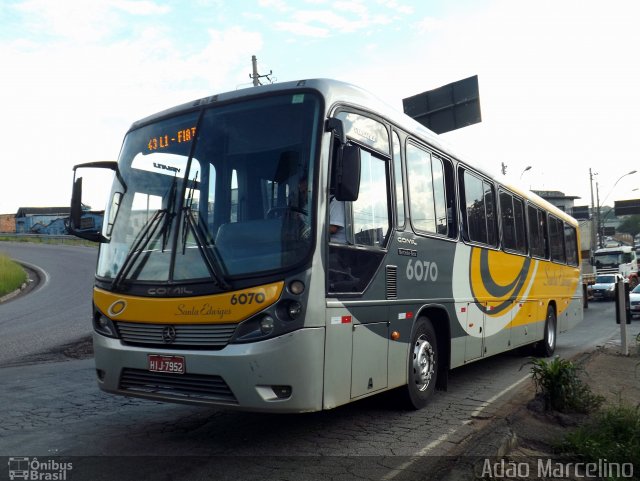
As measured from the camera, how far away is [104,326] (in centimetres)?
577

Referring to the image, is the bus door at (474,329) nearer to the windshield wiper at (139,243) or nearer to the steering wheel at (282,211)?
the steering wheel at (282,211)

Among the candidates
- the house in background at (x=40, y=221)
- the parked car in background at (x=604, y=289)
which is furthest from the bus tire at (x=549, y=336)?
the house in background at (x=40, y=221)

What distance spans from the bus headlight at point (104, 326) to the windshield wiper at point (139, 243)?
33cm

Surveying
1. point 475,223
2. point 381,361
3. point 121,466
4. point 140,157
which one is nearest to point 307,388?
point 381,361

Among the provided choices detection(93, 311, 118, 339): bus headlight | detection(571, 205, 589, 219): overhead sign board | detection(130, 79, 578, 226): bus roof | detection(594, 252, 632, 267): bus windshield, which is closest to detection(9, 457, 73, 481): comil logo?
detection(93, 311, 118, 339): bus headlight

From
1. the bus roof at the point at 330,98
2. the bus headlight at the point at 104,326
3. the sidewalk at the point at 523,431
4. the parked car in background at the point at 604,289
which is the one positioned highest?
the bus roof at the point at 330,98

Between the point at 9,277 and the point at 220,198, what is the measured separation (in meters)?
23.5

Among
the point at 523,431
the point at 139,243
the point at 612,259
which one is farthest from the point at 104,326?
the point at 612,259

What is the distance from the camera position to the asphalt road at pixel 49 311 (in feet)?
42.1

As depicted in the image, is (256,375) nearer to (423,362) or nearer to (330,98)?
(330,98)

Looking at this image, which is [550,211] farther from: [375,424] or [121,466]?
[121,466]

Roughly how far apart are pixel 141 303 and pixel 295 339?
1.47 metres

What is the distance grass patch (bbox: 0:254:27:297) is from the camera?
2402 centimetres

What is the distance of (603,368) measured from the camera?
10484 millimetres
